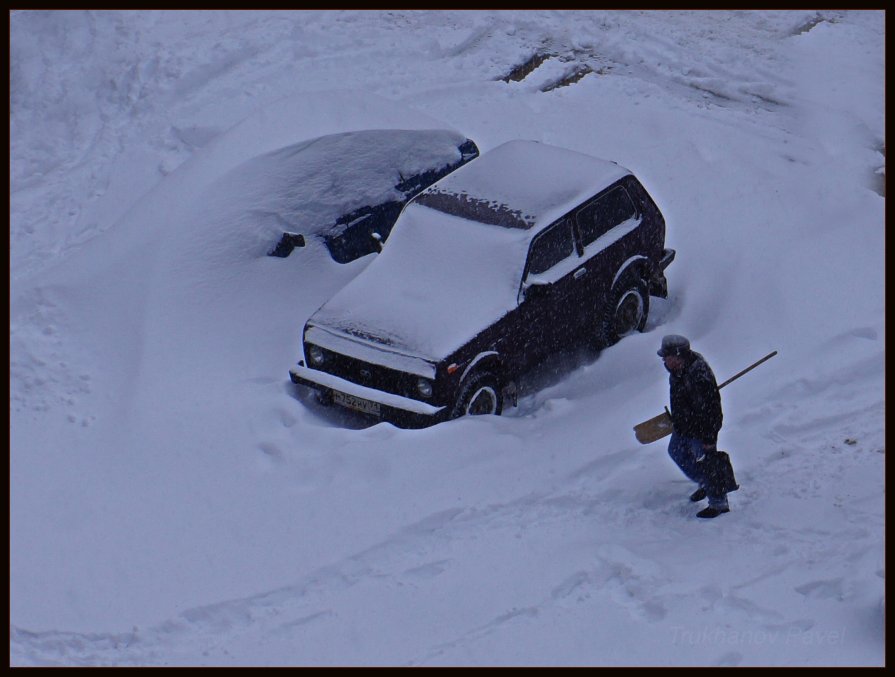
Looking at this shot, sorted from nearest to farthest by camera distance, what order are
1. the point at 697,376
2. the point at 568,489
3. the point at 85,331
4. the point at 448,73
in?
the point at 697,376 → the point at 568,489 → the point at 85,331 → the point at 448,73

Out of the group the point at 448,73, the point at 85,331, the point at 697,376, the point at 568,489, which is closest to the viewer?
the point at 697,376

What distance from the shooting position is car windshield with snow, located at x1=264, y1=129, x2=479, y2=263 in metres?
9.49

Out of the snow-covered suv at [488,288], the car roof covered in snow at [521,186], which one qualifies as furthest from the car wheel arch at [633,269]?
the car roof covered in snow at [521,186]

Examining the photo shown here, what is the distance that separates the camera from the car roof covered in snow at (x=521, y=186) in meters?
8.80

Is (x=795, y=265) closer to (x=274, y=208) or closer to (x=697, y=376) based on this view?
(x=697, y=376)

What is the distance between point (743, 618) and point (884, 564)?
1029 millimetres

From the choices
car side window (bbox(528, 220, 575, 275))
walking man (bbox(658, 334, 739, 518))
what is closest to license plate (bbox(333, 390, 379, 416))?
car side window (bbox(528, 220, 575, 275))

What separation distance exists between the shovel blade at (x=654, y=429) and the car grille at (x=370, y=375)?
1.65 m

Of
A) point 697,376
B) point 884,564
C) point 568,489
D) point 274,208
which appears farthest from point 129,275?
point 884,564

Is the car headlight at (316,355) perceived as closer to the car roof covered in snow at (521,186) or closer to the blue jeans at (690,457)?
the car roof covered in snow at (521,186)

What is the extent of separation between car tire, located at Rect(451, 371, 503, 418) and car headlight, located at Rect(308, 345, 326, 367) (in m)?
1.15

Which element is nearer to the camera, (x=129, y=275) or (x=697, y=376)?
(x=697, y=376)

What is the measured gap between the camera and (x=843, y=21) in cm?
1557

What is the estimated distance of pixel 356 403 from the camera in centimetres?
800
